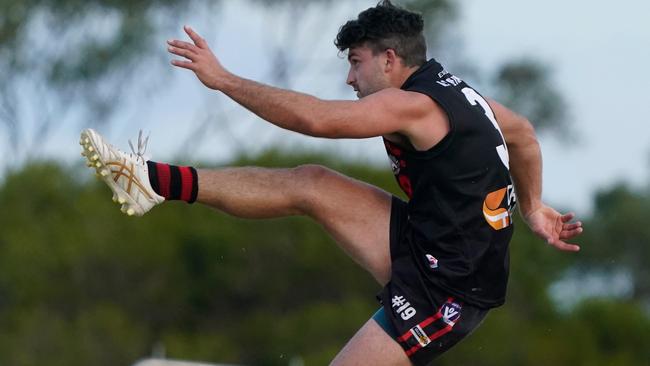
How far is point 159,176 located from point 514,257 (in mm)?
18566

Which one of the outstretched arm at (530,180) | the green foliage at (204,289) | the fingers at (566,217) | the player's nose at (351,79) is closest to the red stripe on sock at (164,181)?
the player's nose at (351,79)

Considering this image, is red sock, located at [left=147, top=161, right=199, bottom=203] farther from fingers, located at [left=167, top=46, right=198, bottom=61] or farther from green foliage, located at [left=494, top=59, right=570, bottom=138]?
green foliage, located at [left=494, top=59, right=570, bottom=138]

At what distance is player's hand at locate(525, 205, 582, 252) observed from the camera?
23.0 feet

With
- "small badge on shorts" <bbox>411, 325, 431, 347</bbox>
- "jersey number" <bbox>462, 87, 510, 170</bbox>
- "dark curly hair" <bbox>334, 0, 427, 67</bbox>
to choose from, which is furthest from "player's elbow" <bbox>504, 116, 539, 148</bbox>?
"small badge on shorts" <bbox>411, 325, 431, 347</bbox>

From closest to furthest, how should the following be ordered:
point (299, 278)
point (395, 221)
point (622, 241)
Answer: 1. point (395, 221)
2. point (299, 278)
3. point (622, 241)

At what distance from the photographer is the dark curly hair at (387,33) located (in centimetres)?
660

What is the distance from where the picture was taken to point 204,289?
2442 centimetres

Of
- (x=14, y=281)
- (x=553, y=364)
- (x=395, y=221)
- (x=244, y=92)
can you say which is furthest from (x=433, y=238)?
(x=14, y=281)

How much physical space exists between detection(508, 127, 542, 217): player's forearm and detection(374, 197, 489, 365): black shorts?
72 cm

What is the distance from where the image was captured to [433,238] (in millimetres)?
6492

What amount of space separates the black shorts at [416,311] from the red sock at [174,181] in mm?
899

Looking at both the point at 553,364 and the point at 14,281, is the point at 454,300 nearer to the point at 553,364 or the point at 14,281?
the point at 553,364

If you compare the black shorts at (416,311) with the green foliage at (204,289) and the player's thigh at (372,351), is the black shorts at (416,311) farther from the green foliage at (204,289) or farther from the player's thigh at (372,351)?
the green foliage at (204,289)

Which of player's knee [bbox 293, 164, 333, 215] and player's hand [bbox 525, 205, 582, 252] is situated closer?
player's knee [bbox 293, 164, 333, 215]
